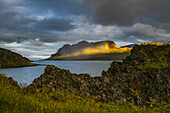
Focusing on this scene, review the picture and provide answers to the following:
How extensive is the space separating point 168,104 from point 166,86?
357cm

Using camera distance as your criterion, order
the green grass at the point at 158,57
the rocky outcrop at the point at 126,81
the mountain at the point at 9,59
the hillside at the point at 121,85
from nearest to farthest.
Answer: the hillside at the point at 121,85, the rocky outcrop at the point at 126,81, the green grass at the point at 158,57, the mountain at the point at 9,59

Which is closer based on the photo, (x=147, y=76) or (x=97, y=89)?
(x=97, y=89)

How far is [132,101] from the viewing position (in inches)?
798

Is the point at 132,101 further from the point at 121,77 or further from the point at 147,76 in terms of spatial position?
the point at 147,76

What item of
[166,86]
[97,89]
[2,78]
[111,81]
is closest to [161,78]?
[166,86]

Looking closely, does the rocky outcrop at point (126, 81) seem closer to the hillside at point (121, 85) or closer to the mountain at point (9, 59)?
the hillside at point (121, 85)

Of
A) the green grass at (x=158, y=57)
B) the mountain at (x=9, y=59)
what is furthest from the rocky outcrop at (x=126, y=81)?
the mountain at (x=9, y=59)

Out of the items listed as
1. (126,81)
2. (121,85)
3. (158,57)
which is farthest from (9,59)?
(158,57)

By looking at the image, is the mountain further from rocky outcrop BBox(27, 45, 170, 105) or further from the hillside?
the hillside

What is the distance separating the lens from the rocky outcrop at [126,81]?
19.5m

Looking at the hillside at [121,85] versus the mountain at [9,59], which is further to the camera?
the mountain at [9,59]

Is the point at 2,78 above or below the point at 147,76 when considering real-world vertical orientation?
above

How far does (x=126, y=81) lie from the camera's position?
926 inches

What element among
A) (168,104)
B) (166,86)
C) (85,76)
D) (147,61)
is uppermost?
(147,61)
